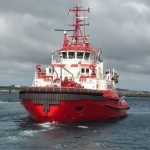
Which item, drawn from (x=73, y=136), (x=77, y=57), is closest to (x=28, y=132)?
(x=73, y=136)

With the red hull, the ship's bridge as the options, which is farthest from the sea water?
the ship's bridge

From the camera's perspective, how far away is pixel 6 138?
109ft

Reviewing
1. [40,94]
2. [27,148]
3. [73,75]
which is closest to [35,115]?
[40,94]

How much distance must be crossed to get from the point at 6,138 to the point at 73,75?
50.1 ft

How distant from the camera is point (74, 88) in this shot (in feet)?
136

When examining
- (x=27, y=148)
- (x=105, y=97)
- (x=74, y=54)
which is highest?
(x=74, y=54)

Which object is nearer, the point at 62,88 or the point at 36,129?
the point at 36,129

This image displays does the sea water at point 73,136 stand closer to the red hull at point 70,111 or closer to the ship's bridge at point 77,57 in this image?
the red hull at point 70,111

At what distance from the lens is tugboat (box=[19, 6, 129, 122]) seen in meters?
41.2

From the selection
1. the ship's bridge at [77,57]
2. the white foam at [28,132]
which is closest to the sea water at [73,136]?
the white foam at [28,132]

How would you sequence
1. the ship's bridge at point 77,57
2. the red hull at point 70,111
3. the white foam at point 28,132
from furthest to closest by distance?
1. the ship's bridge at point 77,57
2. the red hull at point 70,111
3. the white foam at point 28,132

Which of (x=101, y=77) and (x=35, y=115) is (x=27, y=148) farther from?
(x=101, y=77)

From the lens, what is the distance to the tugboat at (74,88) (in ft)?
135

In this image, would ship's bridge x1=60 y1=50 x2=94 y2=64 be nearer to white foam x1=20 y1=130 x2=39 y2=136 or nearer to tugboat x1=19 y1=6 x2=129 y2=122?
tugboat x1=19 y1=6 x2=129 y2=122
